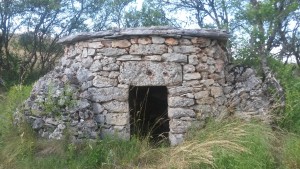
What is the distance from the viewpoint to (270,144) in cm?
546

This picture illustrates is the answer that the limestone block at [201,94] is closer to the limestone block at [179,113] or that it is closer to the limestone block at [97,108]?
the limestone block at [179,113]

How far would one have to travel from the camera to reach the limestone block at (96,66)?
6.32 m

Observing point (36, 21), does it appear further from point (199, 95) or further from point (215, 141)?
point (215, 141)

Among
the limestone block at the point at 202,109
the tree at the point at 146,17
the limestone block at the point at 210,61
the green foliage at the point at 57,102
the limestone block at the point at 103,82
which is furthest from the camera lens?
the tree at the point at 146,17

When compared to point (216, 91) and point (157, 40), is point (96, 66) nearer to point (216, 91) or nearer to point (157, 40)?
point (157, 40)

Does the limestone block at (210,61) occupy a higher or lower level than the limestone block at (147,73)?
higher

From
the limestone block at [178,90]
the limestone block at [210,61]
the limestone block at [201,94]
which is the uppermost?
the limestone block at [210,61]

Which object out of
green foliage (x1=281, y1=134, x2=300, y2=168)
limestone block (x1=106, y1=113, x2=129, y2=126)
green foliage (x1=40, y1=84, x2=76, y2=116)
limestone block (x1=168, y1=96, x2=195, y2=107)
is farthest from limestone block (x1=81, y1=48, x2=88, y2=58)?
green foliage (x1=281, y1=134, x2=300, y2=168)

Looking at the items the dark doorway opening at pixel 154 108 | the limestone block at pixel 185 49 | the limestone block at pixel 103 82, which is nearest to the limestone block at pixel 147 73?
the limestone block at pixel 103 82

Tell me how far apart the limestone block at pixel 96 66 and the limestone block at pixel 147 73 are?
0.35 m

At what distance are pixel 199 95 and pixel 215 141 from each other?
1273 millimetres

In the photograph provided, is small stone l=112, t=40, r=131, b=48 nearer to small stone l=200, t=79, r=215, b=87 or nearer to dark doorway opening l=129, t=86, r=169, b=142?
small stone l=200, t=79, r=215, b=87

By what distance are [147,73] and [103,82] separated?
693 mm

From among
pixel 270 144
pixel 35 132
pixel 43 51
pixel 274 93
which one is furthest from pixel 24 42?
pixel 270 144
